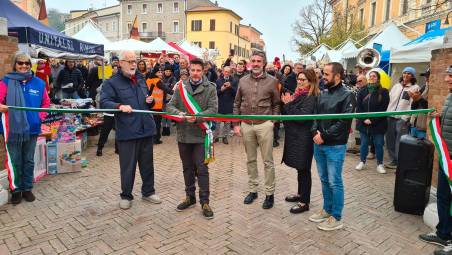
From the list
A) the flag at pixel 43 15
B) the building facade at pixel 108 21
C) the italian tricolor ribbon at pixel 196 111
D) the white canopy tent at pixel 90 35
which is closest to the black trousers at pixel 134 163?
the italian tricolor ribbon at pixel 196 111

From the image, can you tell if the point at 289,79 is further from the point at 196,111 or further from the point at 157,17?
the point at 157,17

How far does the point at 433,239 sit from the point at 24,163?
213 inches

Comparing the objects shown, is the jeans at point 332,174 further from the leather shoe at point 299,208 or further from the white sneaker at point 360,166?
the white sneaker at point 360,166

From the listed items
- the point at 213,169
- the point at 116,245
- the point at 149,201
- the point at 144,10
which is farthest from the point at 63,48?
the point at 144,10

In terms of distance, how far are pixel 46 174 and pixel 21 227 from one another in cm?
228

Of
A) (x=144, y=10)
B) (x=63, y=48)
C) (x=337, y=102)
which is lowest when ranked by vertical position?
(x=337, y=102)

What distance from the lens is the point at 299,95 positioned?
468 centimetres

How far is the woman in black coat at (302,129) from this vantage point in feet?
15.1

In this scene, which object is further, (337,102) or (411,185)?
(411,185)

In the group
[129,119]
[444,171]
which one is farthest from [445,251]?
[129,119]

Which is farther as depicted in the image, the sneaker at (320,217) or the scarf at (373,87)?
the scarf at (373,87)

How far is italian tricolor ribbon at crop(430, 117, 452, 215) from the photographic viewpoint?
3.66 metres

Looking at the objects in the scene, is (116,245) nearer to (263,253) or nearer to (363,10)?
(263,253)

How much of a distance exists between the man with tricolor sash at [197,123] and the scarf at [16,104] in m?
2.03
